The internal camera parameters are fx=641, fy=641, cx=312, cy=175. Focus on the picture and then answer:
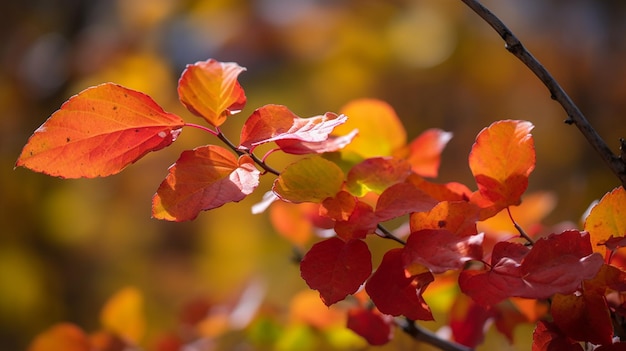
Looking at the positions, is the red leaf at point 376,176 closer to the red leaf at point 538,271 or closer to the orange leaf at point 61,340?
→ the red leaf at point 538,271

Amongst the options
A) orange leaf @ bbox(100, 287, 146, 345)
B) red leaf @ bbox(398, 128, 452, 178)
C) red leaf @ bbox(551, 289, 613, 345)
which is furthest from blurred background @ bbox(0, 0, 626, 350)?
red leaf @ bbox(551, 289, 613, 345)

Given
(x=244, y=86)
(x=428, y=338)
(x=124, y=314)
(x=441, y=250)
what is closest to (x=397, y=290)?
(x=441, y=250)

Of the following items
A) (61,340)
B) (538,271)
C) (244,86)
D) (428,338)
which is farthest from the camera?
(244,86)

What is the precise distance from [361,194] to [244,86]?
1.89 meters

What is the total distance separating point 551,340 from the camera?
0.37 metres

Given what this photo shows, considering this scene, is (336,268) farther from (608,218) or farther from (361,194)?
(608,218)

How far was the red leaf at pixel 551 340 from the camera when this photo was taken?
1.21ft

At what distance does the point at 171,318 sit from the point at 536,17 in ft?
6.04

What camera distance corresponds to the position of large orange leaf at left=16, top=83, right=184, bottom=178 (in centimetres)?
35

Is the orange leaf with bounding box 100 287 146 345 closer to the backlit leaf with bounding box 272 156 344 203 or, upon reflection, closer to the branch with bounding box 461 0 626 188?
the backlit leaf with bounding box 272 156 344 203

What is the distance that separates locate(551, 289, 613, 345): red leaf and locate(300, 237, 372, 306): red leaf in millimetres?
113

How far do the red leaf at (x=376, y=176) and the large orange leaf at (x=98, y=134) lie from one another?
12 cm

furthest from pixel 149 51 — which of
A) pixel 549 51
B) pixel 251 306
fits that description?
pixel 251 306

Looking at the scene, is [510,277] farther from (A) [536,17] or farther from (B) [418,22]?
(A) [536,17]
